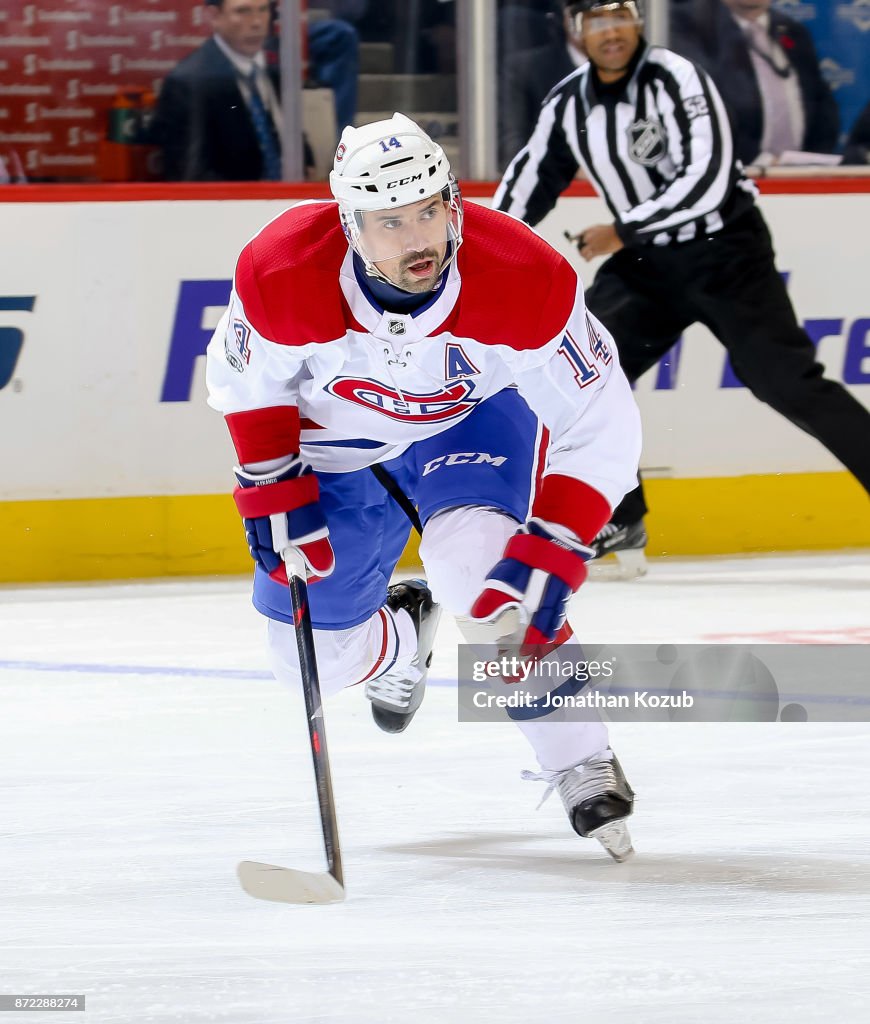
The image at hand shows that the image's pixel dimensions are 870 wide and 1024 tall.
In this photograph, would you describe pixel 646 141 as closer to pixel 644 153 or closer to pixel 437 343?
pixel 644 153

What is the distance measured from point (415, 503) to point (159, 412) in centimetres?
229

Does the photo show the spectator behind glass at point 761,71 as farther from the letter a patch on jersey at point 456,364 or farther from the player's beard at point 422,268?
the player's beard at point 422,268

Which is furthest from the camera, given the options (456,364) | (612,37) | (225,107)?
(225,107)

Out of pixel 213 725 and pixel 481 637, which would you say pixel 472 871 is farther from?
pixel 213 725

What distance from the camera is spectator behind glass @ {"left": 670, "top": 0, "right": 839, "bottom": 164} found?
4977 millimetres

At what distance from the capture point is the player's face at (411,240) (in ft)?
6.77

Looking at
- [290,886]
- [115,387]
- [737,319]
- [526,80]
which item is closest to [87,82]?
[115,387]

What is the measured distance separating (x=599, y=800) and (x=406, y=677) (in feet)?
2.20

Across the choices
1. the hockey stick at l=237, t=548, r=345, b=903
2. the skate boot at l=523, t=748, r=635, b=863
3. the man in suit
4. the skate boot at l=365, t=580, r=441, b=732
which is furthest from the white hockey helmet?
the man in suit

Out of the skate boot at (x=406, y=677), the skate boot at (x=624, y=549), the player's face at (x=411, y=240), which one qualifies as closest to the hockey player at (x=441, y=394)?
the player's face at (x=411, y=240)

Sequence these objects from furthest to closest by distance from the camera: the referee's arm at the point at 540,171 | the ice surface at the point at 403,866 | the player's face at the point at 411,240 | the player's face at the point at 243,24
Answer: the player's face at the point at 243,24, the referee's arm at the point at 540,171, the player's face at the point at 411,240, the ice surface at the point at 403,866

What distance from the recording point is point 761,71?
5043mm

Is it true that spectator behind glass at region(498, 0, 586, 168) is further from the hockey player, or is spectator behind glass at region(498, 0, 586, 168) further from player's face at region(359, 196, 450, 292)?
player's face at region(359, 196, 450, 292)

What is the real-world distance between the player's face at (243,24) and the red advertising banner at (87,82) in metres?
0.05
